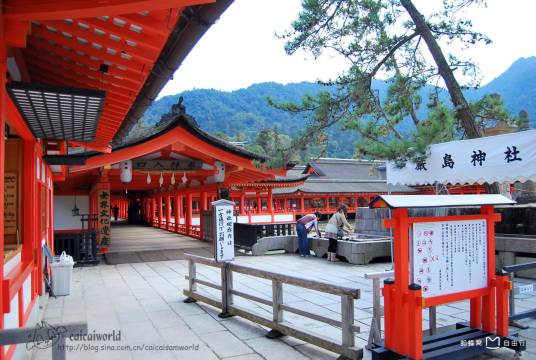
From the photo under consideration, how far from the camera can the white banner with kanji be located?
6863 millimetres

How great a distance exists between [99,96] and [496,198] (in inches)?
163

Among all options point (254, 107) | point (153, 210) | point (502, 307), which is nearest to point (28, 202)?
point (502, 307)

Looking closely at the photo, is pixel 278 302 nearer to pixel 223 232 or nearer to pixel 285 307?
pixel 285 307

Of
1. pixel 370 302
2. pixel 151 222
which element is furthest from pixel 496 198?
pixel 151 222

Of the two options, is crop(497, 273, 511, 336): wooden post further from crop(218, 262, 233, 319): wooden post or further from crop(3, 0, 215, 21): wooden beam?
crop(3, 0, 215, 21): wooden beam

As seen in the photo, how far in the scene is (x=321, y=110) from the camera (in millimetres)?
10117

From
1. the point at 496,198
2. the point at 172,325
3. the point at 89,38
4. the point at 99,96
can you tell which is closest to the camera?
the point at 89,38

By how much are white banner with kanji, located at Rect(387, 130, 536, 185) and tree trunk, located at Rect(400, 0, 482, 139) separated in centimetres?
144

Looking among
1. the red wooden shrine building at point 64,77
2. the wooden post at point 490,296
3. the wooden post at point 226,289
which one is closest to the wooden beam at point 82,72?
the red wooden shrine building at point 64,77

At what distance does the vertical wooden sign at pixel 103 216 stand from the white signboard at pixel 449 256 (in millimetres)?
11433

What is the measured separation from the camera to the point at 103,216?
1385cm

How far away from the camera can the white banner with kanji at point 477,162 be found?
686cm

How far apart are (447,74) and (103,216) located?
1079cm

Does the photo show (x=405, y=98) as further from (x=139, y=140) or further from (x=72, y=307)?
(x=72, y=307)
